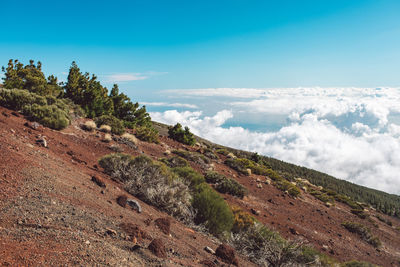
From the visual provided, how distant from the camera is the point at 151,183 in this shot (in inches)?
333

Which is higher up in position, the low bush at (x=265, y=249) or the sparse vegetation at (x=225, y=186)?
the low bush at (x=265, y=249)

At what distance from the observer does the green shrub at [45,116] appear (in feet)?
41.6

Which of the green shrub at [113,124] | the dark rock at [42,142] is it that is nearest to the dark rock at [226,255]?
the dark rock at [42,142]

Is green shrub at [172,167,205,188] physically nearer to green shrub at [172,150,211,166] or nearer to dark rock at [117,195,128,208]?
dark rock at [117,195,128,208]

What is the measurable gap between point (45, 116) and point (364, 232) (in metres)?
22.7

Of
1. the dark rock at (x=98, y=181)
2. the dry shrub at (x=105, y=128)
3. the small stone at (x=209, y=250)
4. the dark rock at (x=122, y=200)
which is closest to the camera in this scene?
the small stone at (x=209, y=250)

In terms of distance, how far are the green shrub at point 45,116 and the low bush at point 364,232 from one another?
69.3 feet

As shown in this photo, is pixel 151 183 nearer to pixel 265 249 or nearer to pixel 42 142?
pixel 265 249

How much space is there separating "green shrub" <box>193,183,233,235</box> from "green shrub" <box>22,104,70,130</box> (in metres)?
9.67

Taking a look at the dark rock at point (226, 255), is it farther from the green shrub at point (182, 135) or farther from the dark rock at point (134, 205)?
the green shrub at point (182, 135)

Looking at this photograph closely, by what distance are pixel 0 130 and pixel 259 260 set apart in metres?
9.91

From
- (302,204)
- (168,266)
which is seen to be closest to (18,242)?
(168,266)

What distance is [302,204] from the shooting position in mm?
19703

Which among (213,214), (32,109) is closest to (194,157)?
(213,214)
